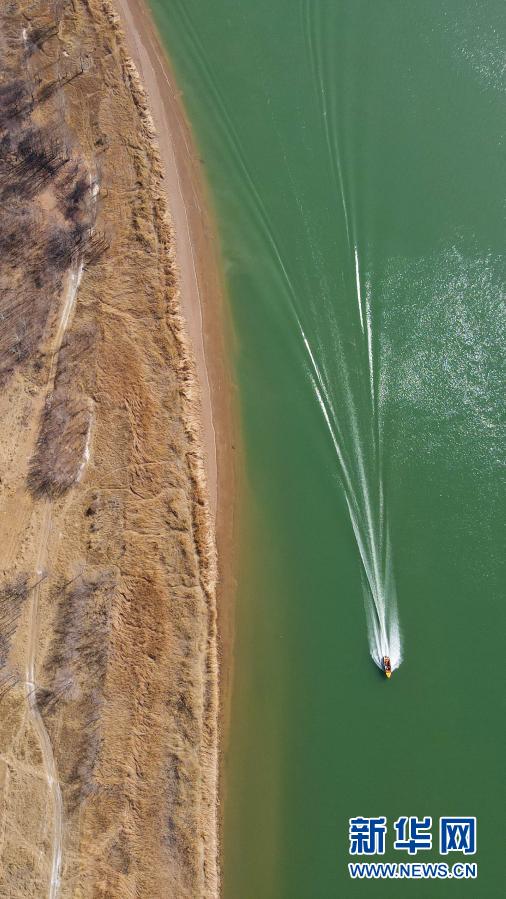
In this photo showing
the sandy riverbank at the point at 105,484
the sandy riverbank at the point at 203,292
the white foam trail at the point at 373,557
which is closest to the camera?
the sandy riverbank at the point at 105,484

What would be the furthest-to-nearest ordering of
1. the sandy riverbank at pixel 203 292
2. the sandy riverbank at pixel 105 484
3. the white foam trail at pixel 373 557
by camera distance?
the sandy riverbank at pixel 203 292, the white foam trail at pixel 373 557, the sandy riverbank at pixel 105 484

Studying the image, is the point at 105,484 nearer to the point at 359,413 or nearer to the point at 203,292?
the point at 203,292

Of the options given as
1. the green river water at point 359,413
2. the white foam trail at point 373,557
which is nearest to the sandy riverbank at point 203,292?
the green river water at point 359,413

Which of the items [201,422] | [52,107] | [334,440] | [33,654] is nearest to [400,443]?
[334,440]

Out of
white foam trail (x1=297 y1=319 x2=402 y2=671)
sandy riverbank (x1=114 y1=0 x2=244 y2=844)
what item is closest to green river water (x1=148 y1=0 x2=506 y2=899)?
white foam trail (x1=297 y1=319 x2=402 y2=671)

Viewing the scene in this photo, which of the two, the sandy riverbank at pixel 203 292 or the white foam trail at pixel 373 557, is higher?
the sandy riverbank at pixel 203 292

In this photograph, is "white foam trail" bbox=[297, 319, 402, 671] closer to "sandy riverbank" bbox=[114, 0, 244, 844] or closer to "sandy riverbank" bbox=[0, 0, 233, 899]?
"sandy riverbank" bbox=[114, 0, 244, 844]

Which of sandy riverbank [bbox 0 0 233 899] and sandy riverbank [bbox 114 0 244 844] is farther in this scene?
sandy riverbank [bbox 114 0 244 844]

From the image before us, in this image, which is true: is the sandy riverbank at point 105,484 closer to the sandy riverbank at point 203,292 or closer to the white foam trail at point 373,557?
the sandy riverbank at point 203,292

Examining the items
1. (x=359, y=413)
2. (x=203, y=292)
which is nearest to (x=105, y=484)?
(x=203, y=292)
